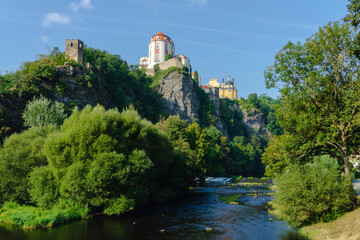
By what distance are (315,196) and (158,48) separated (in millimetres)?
105424

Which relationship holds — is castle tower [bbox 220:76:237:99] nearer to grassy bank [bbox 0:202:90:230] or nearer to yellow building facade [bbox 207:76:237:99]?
yellow building facade [bbox 207:76:237:99]

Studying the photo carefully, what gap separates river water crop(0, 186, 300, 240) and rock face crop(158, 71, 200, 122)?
237ft

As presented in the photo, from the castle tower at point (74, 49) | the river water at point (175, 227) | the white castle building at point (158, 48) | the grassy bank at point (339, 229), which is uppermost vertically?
the white castle building at point (158, 48)

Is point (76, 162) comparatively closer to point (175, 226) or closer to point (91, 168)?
point (91, 168)

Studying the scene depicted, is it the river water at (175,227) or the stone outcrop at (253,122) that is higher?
the stone outcrop at (253,122)

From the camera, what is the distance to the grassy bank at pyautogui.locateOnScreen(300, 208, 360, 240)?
16.2m

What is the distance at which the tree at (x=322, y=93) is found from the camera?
19516 mm

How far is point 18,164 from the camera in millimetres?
28047

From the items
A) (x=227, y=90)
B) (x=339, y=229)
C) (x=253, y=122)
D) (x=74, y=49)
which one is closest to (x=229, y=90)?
(x=227, y=90)

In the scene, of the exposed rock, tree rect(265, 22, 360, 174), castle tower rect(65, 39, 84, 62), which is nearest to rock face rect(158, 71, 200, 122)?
the exposed rock

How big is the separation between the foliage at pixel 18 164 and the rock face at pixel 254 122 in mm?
125773

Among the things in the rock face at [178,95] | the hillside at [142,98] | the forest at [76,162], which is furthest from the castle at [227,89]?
the forest at [76,162]

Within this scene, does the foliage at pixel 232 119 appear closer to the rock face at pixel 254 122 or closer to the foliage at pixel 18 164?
the rock face at pixel 254 122

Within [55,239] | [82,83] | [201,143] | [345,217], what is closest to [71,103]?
[82,83]
